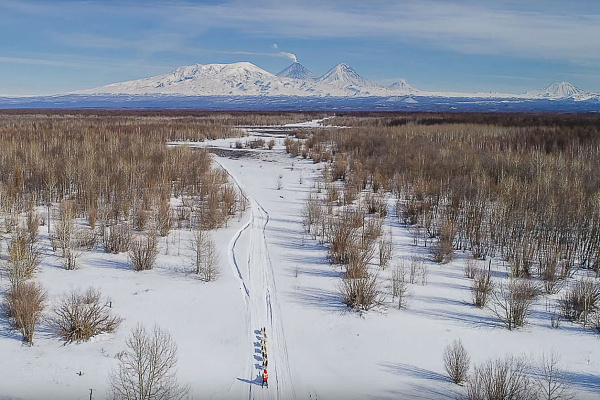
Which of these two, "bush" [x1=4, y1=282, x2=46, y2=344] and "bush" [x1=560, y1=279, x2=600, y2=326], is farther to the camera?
"bush" [x1=560, y1=279, x2=600, y2=326]

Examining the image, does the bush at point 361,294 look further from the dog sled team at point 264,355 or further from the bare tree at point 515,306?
the bare tree at point 515,306

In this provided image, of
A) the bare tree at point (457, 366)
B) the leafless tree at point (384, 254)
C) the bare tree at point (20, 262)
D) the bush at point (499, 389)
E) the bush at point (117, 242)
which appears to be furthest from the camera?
the bush at point (117, 242)

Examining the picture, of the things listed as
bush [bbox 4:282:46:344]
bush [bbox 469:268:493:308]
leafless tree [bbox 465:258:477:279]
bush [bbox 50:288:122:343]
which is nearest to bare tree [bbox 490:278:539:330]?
bush [bbox 469:268:493:308]

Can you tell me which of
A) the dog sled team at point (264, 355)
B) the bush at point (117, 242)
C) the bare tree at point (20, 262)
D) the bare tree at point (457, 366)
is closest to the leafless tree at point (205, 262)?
the bush at point (117, 242)

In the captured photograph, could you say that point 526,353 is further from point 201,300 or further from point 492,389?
point 201,300

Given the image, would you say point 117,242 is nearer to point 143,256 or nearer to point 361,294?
point 143,256

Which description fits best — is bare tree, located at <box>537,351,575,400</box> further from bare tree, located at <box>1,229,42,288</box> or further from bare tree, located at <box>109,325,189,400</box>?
bare tree, located at <box>1,229,42,288</box>

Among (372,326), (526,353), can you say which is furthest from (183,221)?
(526,353)
